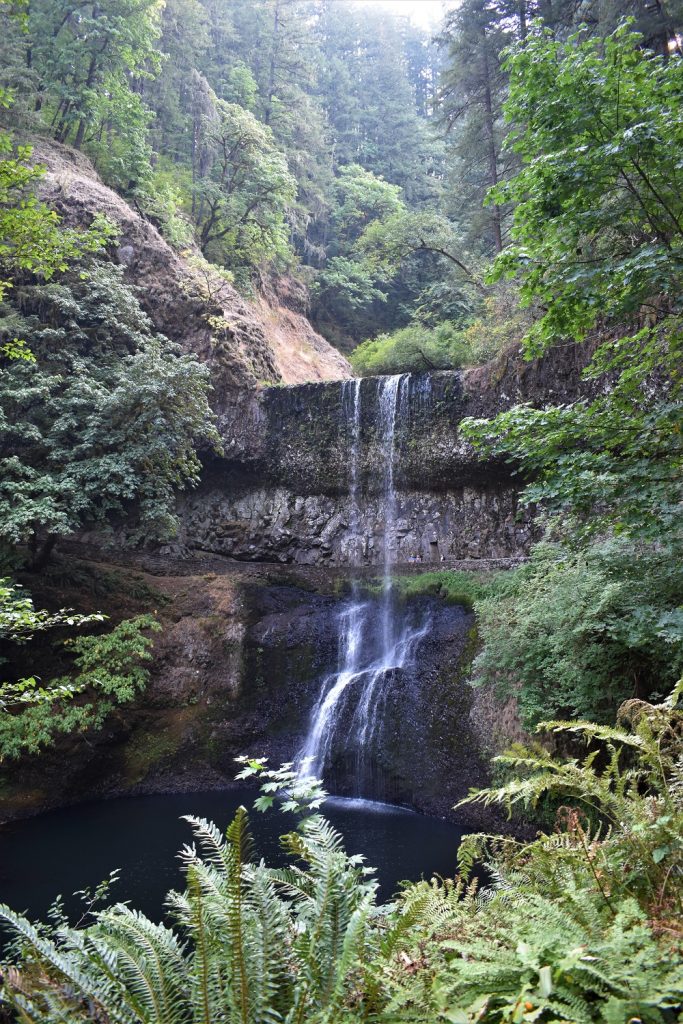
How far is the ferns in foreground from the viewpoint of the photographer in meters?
1.58

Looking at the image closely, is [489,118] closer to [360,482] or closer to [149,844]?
[360,482]

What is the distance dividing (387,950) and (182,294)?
16708 mm

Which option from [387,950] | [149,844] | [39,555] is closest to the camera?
[387,950]

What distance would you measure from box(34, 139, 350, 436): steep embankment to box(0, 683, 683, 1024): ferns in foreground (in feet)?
47.8

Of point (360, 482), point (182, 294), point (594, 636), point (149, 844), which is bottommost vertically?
point (149, 844)

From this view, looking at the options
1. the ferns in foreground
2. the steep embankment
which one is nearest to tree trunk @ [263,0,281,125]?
the steep embankment

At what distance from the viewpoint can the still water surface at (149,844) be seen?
7.16 m

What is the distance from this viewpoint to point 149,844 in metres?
8.36

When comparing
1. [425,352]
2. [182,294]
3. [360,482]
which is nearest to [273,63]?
[182,294]

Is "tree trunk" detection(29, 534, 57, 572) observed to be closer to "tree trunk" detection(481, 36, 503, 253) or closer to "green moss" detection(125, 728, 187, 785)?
"green moss" detection(125, 728, 187, 785)

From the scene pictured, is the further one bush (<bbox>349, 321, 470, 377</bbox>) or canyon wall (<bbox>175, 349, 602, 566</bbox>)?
bush (<bbox>349, 321, 470, 377</bbox>)

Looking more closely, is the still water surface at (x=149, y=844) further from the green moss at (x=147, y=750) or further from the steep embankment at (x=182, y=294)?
the steep embankment at (x=182, y=294)

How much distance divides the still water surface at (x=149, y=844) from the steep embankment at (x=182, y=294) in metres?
9.60

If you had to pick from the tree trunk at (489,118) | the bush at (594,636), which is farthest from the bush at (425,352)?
the bush at (594,636)
